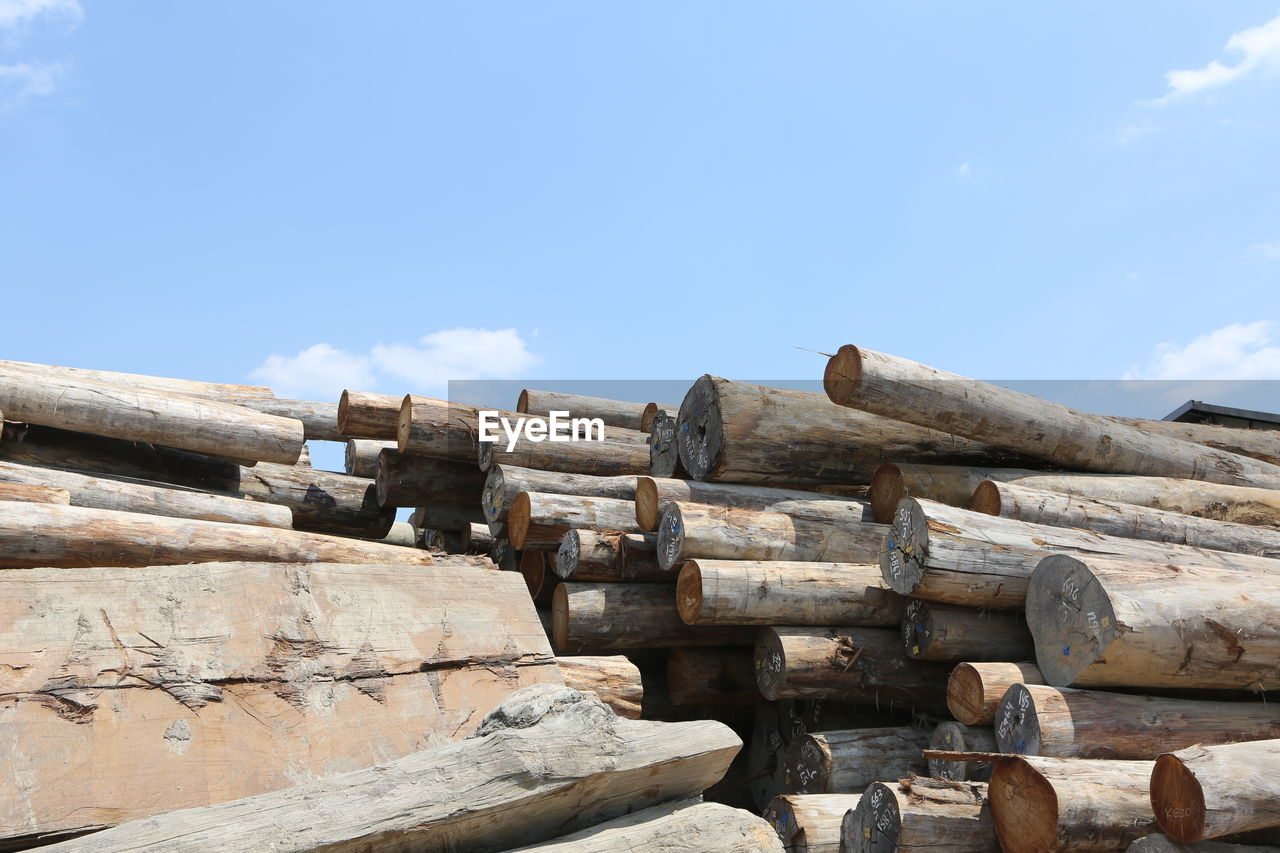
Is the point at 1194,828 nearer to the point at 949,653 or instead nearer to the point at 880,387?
the point at 949,653

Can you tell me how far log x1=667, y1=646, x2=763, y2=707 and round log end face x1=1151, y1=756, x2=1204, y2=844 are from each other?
2.93 meters

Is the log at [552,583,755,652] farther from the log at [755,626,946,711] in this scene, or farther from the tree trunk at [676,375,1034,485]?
the tree trunk at [676,375,1034,485]

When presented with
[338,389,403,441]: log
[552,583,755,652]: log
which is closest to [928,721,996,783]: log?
[552,583,755,652]: log

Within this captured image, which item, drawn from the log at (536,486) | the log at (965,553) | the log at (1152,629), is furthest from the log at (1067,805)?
the log at (536,486)

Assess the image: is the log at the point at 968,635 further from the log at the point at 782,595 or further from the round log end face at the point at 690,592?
the round log end face at the point at 690,592

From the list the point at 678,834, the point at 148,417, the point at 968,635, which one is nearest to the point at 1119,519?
the point at 968,635

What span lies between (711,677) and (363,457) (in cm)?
431

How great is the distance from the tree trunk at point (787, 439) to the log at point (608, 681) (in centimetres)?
216

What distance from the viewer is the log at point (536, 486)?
7.20 metres

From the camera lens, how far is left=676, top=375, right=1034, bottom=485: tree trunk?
692cm

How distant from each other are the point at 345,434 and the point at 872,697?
5102 mm

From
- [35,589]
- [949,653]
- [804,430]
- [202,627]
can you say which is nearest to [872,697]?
[949,653]

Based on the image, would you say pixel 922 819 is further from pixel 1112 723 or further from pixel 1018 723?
pixel 1112 723

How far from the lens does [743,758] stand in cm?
702
